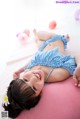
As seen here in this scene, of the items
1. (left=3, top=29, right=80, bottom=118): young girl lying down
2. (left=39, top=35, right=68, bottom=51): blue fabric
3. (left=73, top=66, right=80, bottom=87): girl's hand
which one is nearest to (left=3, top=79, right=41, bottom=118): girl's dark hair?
(left=3, top=29, right=80, bottom=118): young girl lying down

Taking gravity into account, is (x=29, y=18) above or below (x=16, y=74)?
above

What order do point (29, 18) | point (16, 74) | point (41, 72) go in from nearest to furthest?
point (41, 72), point (16, 74), point (29, 18)

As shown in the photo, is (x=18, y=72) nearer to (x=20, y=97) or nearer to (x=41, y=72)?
(x=41, y=72)

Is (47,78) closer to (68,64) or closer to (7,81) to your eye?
(68,64)

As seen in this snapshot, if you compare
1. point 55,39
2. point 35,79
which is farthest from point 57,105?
point 55,39

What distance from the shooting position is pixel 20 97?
0.99 m

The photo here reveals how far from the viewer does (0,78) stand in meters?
1.31

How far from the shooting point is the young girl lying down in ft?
3.31

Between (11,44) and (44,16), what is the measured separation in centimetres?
31

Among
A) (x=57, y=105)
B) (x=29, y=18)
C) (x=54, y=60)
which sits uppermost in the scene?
(x=29, y=18)

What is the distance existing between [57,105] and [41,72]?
0.19m

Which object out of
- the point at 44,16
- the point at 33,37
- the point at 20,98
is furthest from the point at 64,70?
the point at 44,16

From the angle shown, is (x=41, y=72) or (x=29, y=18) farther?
(x=29, y=18)

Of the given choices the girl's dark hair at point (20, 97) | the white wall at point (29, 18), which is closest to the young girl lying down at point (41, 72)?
the girl's dark hair at point (20, 97)
